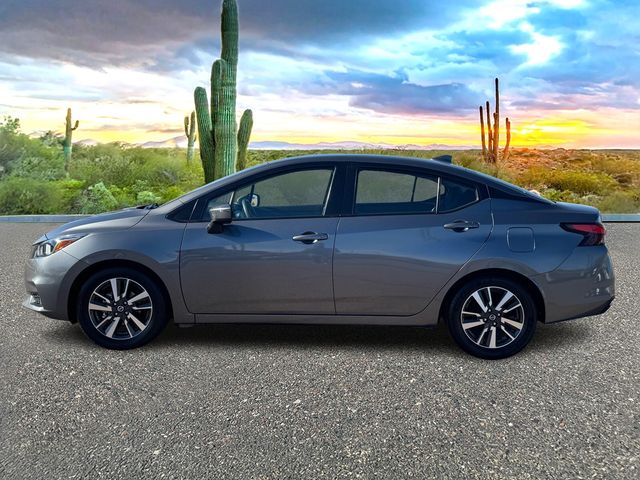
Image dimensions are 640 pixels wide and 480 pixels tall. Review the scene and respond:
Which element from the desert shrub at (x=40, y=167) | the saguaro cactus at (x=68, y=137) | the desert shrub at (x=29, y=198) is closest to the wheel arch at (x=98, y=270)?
the desert shrub at (x=29, y=198)

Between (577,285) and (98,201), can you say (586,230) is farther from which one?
(98,201)

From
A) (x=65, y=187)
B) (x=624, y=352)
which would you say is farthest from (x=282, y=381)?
(x=65, y=187)

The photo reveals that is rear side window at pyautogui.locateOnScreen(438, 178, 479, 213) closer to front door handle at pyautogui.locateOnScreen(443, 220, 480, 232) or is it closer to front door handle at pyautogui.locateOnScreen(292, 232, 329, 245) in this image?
front door handle at pyautogui.locateOnScreen(443, 220, 480, 232)

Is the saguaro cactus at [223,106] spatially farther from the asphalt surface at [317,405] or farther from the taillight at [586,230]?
the taillight at [586,230]

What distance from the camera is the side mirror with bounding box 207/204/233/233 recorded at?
5094 mm

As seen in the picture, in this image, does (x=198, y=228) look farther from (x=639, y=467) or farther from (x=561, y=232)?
(x=639, y=467)

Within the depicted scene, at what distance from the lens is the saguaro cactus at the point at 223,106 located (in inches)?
687

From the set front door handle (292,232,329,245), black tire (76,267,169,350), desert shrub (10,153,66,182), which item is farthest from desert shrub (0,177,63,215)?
front door handle (292,232,329,245)

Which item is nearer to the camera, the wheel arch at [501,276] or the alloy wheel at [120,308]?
the wheel arch at [501,276]

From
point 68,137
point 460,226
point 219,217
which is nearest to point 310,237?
point 219,217

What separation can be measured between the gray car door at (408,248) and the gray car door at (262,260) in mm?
133

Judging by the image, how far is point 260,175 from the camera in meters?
5.36

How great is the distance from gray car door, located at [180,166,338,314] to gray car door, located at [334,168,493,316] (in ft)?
0.44

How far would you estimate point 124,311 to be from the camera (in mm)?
5371
